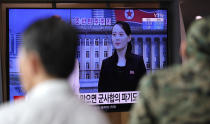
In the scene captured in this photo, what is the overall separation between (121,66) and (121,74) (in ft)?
0.27

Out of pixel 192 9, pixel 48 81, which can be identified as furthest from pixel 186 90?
pixel 192 9

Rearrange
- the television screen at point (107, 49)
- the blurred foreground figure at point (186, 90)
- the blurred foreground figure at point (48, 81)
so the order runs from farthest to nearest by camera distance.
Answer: the television screen at point (107, 49)
the blurred foreground figure at point (186, 90)
the blurred foreground figure at point (48, 81)

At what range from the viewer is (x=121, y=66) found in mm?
3613

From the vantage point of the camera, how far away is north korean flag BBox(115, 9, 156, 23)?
3588 millimetres

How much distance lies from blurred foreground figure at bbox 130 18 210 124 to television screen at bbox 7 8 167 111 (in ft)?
7.34

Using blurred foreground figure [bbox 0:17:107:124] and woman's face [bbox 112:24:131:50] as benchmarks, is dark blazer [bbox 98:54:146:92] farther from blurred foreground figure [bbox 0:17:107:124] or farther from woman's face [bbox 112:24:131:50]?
blurred foreground figure [bbox 0:17:107:124]

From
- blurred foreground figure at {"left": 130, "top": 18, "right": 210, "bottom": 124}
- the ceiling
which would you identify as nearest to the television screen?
the ceiling

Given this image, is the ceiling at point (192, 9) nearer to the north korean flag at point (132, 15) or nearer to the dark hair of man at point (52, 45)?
the north korean flag at point (132, 15)

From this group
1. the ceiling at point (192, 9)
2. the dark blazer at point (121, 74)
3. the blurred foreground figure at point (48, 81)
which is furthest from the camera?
the ceiling at point (192, 9)

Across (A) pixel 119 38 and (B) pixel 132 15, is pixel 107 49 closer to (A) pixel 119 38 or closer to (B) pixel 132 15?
(A) pixel 119 38

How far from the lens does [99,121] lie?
120cm

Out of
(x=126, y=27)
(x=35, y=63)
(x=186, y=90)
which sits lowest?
(x=186, y=90)

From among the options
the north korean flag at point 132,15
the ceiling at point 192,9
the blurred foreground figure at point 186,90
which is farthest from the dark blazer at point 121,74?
the blurred foreground figure at point 186,90

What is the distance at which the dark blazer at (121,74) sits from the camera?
3570 mm
